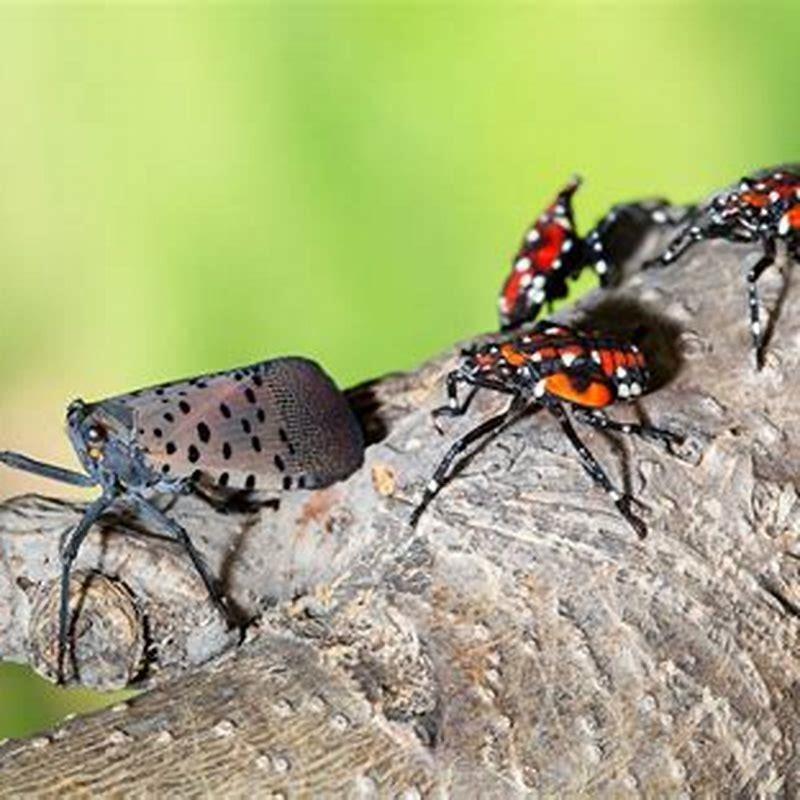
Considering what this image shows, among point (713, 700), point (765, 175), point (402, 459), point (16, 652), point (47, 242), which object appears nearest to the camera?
point (713, 700)

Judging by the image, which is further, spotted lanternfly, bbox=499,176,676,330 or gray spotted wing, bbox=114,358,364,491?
spotted lanternfly, bbox=499,176,676,330

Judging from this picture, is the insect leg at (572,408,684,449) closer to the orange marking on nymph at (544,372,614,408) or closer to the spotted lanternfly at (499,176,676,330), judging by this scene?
the orange marking on nymph at (544,372,614,408)

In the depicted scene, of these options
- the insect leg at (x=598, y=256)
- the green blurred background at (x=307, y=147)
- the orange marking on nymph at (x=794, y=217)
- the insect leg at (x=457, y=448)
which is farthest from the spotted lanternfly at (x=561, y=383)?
the green blurred background at (x=307, y=147)

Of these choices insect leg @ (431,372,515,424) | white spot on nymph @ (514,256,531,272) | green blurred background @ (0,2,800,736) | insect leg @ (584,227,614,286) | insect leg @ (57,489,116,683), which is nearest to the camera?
insect leg @ (57,489,116,683)

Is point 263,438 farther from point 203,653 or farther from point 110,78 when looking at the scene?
point 110,78

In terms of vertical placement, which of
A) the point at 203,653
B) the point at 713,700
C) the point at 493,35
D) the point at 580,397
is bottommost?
the point at 713,700

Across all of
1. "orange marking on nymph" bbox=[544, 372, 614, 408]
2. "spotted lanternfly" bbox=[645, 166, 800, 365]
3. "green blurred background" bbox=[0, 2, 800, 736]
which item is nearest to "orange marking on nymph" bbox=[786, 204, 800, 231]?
"spotted lanternfly" bbox=[645, 166, 800, 365]

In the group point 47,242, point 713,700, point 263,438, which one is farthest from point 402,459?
point 47,242

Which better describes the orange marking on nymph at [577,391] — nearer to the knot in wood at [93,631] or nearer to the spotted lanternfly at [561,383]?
the spotted lanternfly at [561,383]
